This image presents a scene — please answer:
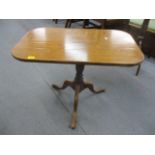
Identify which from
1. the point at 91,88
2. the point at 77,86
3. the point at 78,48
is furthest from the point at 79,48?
the point at 91,88

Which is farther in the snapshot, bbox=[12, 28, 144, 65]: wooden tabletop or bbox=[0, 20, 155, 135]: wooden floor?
bbox=[0, 20, 155, 135]: wooden floor

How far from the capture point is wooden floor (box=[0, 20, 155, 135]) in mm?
1639

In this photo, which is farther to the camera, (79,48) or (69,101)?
(69,101)

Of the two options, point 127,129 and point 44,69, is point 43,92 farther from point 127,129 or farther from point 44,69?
point 127,129

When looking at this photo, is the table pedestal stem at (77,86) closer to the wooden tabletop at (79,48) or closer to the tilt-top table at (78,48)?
the tilt-top table at (78,48)

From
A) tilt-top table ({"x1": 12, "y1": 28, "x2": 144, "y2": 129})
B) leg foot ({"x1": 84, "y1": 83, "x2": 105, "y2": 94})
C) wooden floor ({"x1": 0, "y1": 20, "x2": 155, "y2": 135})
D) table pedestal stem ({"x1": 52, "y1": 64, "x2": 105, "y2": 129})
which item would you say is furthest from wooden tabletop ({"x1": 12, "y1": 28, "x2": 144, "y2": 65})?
wooden floor ({"x1": 0, "y1": 20, "x2": 155, "y2": 135})

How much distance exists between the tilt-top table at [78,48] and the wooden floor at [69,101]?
19 cm

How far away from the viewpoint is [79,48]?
1.39 meters

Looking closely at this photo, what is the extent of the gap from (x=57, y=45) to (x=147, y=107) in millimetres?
1094

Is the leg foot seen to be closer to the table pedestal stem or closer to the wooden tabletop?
the table pedestal stem

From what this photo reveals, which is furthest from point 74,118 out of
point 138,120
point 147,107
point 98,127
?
point 147,107

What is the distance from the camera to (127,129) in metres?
1.63

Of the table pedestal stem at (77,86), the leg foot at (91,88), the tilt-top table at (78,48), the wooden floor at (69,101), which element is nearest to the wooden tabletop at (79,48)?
the tilt-top table at (78,48)

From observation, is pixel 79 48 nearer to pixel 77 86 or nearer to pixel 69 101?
pixel 77 86
